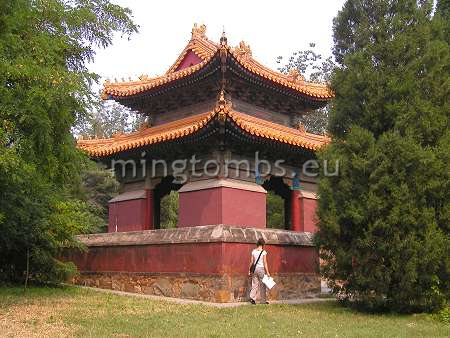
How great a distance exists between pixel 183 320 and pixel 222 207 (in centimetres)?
471

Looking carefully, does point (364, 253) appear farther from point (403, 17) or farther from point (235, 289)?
point (403, 17)

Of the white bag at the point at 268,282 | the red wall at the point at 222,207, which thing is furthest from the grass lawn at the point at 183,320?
the red wall at the point at 222,207

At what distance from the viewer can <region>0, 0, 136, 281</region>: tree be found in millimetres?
7172

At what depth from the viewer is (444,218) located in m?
9.20

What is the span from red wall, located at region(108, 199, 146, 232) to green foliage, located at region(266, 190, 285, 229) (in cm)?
1105

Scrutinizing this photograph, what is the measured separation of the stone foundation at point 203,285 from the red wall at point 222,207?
1610 millimetres

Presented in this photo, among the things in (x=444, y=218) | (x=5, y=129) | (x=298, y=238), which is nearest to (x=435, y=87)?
(x=444, y=218)

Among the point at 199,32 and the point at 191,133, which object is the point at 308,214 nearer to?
the point at 191,133

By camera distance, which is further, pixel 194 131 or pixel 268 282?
pixel 194 131

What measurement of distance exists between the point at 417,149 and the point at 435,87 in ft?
4.70

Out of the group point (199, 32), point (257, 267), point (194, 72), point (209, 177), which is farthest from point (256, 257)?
point (199, 32)

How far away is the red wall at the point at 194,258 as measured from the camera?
1095 centimetres

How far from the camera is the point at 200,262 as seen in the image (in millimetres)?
11172

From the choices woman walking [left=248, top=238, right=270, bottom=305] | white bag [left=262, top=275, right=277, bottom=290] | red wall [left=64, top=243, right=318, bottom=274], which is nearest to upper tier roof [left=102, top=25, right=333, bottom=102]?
red wall [left=64, top=243, right=318, bottom=274]
